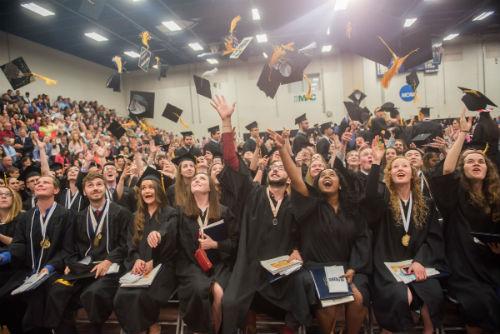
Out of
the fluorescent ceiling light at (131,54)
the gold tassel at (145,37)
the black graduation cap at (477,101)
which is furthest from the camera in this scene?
the fluorescent ceiling light at (131,54)

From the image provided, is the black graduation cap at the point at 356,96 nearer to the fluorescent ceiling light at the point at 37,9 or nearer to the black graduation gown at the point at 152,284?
the black graduation gown at the point at 152,284

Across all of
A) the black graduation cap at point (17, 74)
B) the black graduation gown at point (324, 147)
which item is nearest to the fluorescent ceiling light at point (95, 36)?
the black graduation cap at point (17, 74)

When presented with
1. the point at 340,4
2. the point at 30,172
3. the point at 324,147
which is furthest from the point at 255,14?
the point at 30,172

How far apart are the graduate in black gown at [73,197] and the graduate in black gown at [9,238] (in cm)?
71

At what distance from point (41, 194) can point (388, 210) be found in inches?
149

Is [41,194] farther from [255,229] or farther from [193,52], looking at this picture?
[193,52]

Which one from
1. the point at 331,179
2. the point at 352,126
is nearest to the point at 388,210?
the point at 331,179

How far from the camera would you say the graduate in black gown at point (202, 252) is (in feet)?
9.79

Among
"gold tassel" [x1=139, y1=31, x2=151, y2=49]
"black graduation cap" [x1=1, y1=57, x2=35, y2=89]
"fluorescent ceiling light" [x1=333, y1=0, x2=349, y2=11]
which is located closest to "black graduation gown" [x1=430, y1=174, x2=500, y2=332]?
"black graduation cap" [x1=1, y1=57, x2=35, y2=89]

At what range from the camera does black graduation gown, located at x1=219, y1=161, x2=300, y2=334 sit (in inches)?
116

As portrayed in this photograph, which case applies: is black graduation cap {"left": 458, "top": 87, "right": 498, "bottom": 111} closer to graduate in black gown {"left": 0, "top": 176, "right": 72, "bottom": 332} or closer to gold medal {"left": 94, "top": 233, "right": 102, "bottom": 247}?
gold medal {"left": 94, "top": 233, "right": 102, "bottom": 247}

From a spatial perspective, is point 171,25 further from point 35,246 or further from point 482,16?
point 482,16

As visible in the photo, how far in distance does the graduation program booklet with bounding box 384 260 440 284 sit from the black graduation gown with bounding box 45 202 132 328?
107 inches

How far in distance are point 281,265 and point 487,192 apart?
2142mm
